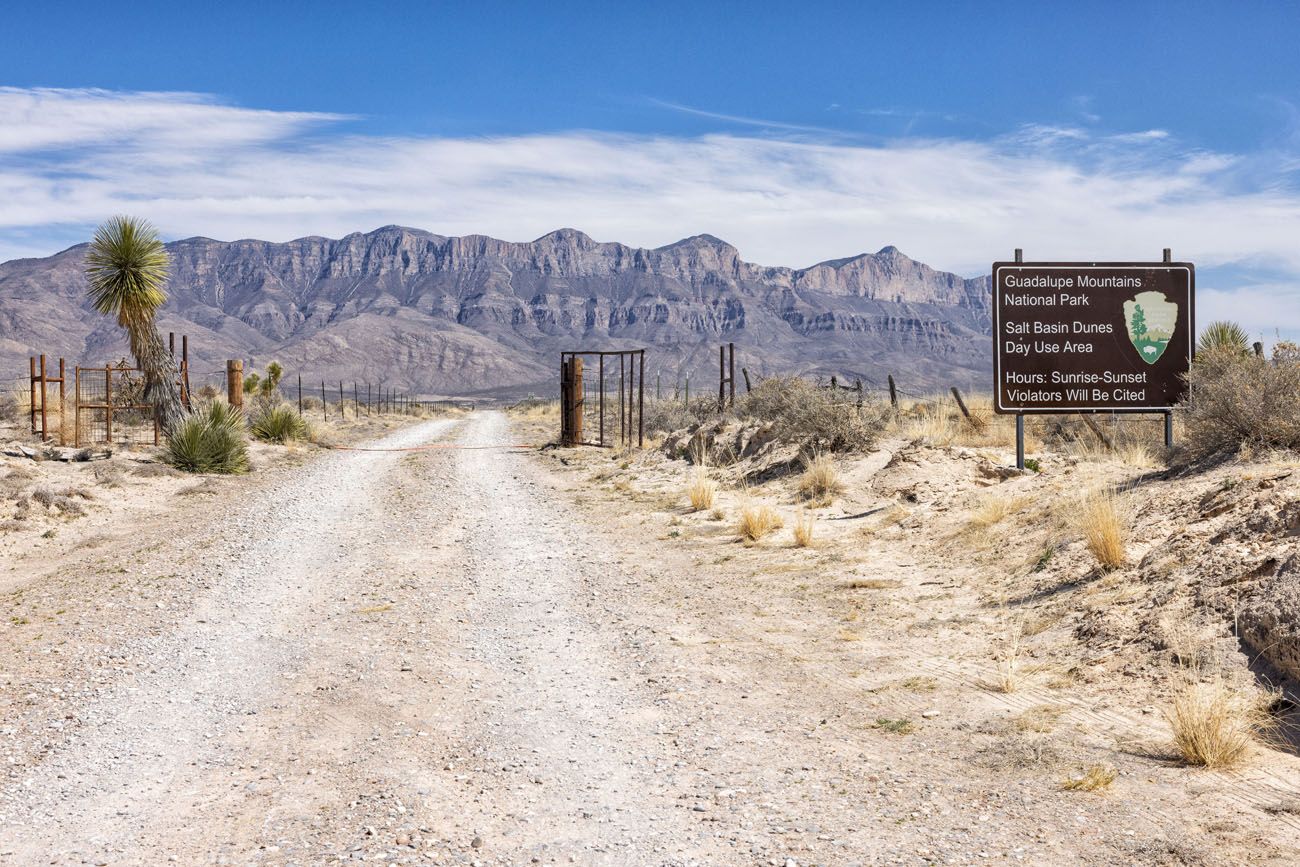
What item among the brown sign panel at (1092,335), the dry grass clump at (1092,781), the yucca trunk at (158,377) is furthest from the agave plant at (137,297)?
the dry grass clump at (1092,781)

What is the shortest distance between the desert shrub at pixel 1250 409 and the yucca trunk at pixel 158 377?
1951cm

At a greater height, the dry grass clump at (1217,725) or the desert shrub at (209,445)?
the desert shrub at (209,445)

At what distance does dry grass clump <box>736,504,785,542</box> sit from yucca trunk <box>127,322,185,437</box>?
1494cm

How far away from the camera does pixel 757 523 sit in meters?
11.6

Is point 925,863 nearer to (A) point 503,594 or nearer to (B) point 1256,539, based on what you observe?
(B) point 1256,539

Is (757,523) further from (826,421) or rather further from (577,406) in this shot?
(577,406)

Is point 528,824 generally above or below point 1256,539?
below

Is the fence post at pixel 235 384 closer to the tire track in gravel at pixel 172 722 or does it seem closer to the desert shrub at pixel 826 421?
the desert shrub at pixel 826 421

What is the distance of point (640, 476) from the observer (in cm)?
1919

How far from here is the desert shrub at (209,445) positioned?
63.7 ft

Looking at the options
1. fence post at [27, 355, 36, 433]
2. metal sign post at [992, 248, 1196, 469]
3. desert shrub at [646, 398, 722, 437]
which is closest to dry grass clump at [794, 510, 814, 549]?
metal sign post at [992, 248, 1196, 469]

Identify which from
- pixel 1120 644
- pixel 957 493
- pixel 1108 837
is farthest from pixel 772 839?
pixel 957 493

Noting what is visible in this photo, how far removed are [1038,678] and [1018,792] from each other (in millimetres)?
1777

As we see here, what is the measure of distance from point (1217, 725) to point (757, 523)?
23.6 feet
